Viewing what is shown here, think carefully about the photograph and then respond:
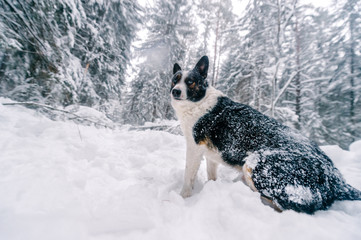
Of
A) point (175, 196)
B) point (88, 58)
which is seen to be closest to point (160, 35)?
point (88, 58)

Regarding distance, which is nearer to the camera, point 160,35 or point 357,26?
point 357,26

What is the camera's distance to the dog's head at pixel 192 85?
273cm

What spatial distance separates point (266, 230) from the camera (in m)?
1.12

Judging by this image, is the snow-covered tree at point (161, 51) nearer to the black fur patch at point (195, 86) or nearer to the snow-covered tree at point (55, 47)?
the snow-covered tree at point (55, 47)

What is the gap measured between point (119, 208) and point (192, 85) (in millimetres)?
2202

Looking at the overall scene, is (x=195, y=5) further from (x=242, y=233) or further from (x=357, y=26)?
(x=242, y=233)

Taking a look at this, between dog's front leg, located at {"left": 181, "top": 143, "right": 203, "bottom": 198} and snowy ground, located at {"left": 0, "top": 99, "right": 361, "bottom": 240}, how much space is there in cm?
21

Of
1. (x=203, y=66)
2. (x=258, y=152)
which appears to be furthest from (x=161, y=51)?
(x=258, y=152)

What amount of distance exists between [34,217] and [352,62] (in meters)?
13.9

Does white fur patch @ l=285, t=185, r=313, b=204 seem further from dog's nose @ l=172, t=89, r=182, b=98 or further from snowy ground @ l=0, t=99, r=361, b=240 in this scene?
dog's nose @ l=172, t=89, r=182, b=98

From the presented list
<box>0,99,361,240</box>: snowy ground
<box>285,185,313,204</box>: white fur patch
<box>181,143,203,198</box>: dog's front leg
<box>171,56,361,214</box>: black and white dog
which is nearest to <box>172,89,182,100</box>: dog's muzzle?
<box>171,56,361,214</box>: black and white dog

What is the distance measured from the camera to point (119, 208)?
144 cm

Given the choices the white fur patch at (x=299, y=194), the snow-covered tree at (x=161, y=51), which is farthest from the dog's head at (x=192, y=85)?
the snow-covered tree at (x=161, y=51)

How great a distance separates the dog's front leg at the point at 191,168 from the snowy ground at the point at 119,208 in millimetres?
214
